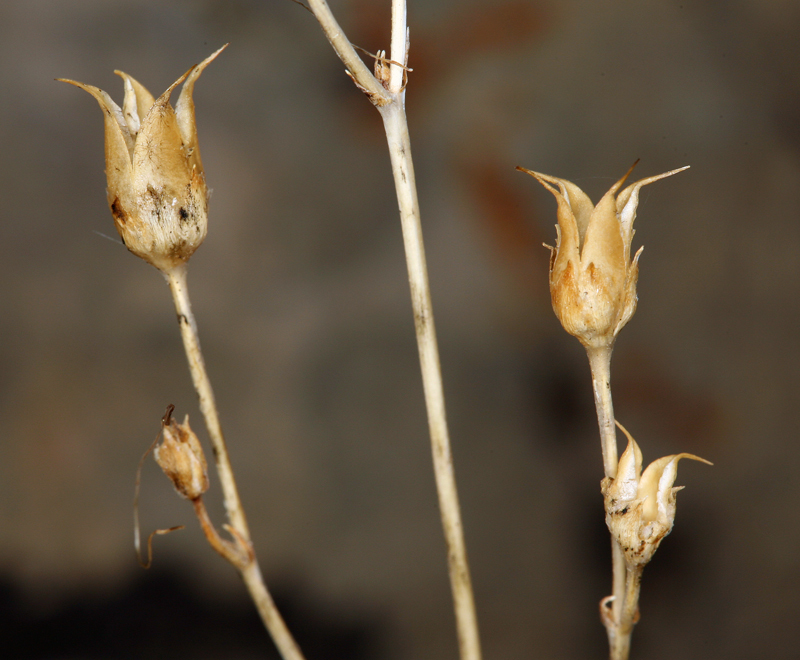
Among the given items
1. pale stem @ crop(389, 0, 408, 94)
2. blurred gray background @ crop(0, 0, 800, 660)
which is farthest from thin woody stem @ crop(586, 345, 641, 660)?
blurred gray background @ crop(0, 0, 800, 660)

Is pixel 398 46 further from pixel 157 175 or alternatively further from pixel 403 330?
pixel 403 330

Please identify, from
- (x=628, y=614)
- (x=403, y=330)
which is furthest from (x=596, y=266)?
(x=403, y=330)

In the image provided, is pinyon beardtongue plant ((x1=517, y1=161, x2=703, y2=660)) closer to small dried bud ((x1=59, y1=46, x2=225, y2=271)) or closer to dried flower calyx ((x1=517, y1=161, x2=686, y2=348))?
dried flower calyx ((x1=517, y1=161, x2=686, y2=348))

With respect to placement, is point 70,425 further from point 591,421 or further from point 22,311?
point 591,421

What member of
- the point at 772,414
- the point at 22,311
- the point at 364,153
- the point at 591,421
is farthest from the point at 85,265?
Answer: the point at 772,414

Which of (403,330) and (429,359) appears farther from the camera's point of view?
(403,330)

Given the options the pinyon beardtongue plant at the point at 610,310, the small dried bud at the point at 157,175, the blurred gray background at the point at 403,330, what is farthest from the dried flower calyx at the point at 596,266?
the blurred gray background at the point at 403,330
